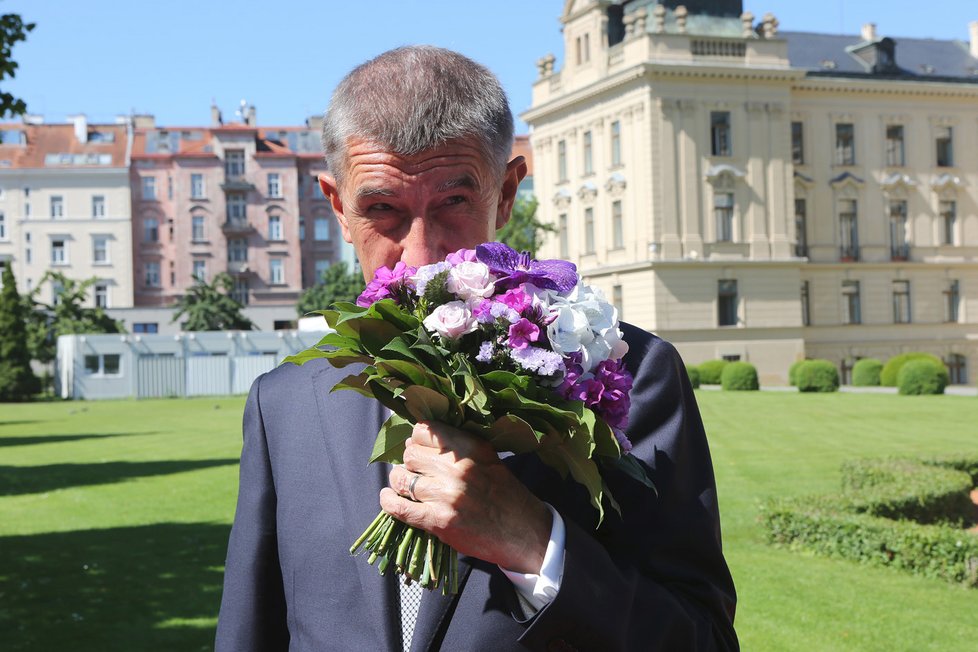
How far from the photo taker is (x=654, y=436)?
7.43ft

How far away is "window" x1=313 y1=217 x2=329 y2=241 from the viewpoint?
263 ft

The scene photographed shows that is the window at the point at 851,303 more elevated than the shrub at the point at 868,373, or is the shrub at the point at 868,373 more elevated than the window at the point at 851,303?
the window at the point at 851,303

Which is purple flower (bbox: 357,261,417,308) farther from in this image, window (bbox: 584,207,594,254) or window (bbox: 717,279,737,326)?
window (bbox: 584,207,594,254)

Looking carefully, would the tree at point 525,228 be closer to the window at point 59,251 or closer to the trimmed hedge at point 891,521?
the trimmed hedge at point 891,521

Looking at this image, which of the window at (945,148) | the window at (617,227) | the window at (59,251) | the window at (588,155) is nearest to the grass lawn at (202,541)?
the window at (617,227)

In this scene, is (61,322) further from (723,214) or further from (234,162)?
(723,214)

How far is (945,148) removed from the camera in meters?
54.2

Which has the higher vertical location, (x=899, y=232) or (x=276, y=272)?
→ (x=276, y=272)

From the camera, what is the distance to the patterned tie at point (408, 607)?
2.31 m

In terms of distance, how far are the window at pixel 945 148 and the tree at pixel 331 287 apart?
118 feet

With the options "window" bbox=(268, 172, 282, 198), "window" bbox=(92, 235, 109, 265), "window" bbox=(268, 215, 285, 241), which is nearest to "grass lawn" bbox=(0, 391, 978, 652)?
"window" bbox=(92, 235, 109, 265)

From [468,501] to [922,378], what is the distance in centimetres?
3509

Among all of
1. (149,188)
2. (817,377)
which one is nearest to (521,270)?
(817,377)

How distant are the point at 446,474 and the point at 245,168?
79.2 m
